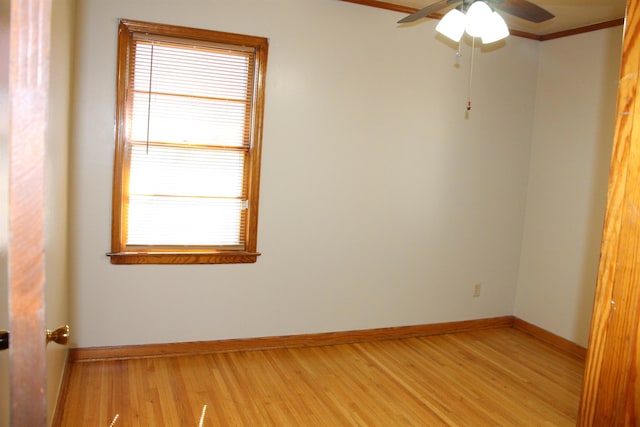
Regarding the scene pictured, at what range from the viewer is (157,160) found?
11.9ft

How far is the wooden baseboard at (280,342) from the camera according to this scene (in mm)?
3617

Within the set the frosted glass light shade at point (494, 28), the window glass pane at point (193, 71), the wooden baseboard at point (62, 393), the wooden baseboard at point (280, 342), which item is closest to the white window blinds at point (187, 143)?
the window glass pane at point (193, 71)

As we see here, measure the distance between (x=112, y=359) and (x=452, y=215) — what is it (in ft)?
9.44

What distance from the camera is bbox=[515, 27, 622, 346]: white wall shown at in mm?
4191

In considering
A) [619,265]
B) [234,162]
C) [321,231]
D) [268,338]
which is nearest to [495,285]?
[321,231]

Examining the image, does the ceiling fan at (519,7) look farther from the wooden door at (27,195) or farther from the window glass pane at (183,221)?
the wooden door at (27,195)

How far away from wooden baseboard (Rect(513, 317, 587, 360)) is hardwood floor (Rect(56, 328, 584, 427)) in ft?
0.24

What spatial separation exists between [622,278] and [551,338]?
3933 mm

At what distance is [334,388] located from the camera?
3.43 meters

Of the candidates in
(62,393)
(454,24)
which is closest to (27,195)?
(454,24)

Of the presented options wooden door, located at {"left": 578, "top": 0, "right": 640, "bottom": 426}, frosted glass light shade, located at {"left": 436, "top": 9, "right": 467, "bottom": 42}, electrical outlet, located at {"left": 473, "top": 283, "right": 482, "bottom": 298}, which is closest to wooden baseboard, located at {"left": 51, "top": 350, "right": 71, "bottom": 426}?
wooden door, located at {"left": 578, "top": 0, "right": 640, "bottom": 426}

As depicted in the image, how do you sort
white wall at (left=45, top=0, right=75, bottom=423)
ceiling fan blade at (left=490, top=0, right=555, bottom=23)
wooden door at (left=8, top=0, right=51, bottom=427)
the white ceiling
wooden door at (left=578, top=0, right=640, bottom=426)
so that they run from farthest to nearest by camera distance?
the white ceiling
ceiling fan blade at (left=490, top=0, right=555, bottom=23)
white wall at (left=45, top=0, right=75, bottom=423)
wooden door at (left=578, top=0, right=640, bottom=426)
wooden door at (left=8, top=0, right=51, bottom=427)

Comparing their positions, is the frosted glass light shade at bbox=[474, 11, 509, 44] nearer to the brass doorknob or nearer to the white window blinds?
the white window blinds

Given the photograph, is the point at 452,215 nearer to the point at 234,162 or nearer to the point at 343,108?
the point at 343,108
